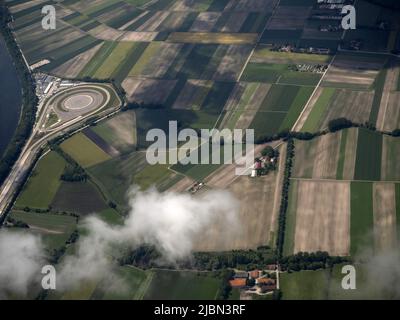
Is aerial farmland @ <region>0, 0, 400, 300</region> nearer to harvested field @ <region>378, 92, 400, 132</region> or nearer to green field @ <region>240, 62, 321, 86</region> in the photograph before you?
harvested field @ <region>378, 92, 400, 132</region>

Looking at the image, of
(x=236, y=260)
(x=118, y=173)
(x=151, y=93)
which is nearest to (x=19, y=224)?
(x=118, y=173)

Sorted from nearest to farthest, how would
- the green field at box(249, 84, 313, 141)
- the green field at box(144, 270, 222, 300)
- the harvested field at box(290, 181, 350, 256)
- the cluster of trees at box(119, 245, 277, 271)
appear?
the green field at box(144, 270, 222, 300) < the cluster of trees at box(119, 245, 277, 271) < the harvested field at box(290, 181, 350, 256) < the green field at box(249, 84, 313, 141)

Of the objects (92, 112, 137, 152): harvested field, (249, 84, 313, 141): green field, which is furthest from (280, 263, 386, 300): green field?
(92, 112, 137, 152): harvested field

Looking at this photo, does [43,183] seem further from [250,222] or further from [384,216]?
[384,216]

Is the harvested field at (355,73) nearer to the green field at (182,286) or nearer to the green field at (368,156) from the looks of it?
the green field at (368,156)

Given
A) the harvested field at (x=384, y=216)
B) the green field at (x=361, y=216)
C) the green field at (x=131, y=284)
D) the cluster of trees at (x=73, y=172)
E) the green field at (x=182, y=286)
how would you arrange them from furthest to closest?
the cluster of trees at (x=73, y=172)
the green field at (x=361, y=216)
the harvested field at (x=384, y=216)
the green field at (x=131, y=284)
the green field at (x=182, y=286)

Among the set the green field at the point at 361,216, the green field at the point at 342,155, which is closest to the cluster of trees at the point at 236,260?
the green field at the point at 361,216

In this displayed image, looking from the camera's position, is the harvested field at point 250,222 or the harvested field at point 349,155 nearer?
the harvested field at point 250,222

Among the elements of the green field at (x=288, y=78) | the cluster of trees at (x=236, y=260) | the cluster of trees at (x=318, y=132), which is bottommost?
the cluster of trees at (x=236, y=260)
